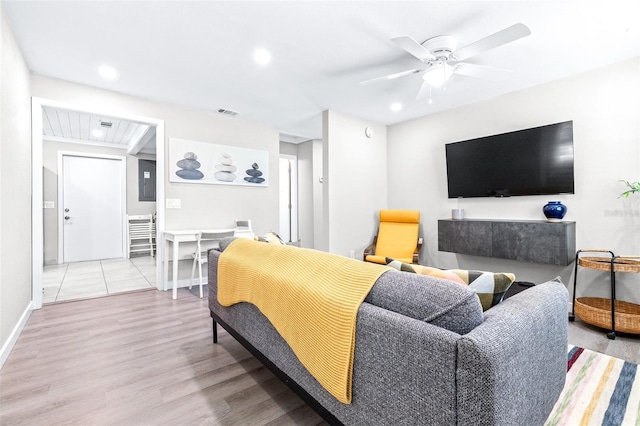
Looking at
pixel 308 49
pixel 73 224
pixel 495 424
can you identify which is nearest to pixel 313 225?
pixel 308 49

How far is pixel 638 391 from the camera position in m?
1.62

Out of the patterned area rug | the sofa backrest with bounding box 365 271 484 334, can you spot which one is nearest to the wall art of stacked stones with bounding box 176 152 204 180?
the sofa backrest with bounding box 365 271 484 334

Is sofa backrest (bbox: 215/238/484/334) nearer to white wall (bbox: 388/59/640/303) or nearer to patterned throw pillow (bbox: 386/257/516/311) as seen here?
patterned throw pillow (bbox: 386/257/516/311)

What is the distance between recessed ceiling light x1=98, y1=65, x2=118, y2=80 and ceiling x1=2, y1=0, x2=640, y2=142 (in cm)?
7

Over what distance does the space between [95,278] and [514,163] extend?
575cm

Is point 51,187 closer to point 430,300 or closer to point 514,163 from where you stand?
point 430,300

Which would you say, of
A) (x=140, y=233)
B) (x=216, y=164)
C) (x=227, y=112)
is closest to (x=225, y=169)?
(x=216, y=164)

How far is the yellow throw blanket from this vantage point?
1045 mm

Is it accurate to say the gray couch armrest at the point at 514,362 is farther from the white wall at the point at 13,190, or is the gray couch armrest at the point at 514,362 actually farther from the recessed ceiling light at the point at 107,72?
the recessed ceiling light at the point at 107,72

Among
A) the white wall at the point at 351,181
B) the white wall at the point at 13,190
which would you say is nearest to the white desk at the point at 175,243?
the white wall at the point at 13,190

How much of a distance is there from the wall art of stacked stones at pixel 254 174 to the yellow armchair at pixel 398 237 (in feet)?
6.29

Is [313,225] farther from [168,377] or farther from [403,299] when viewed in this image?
[403,299]

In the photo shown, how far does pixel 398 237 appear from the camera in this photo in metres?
4.23

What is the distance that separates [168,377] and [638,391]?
8.75 feet
